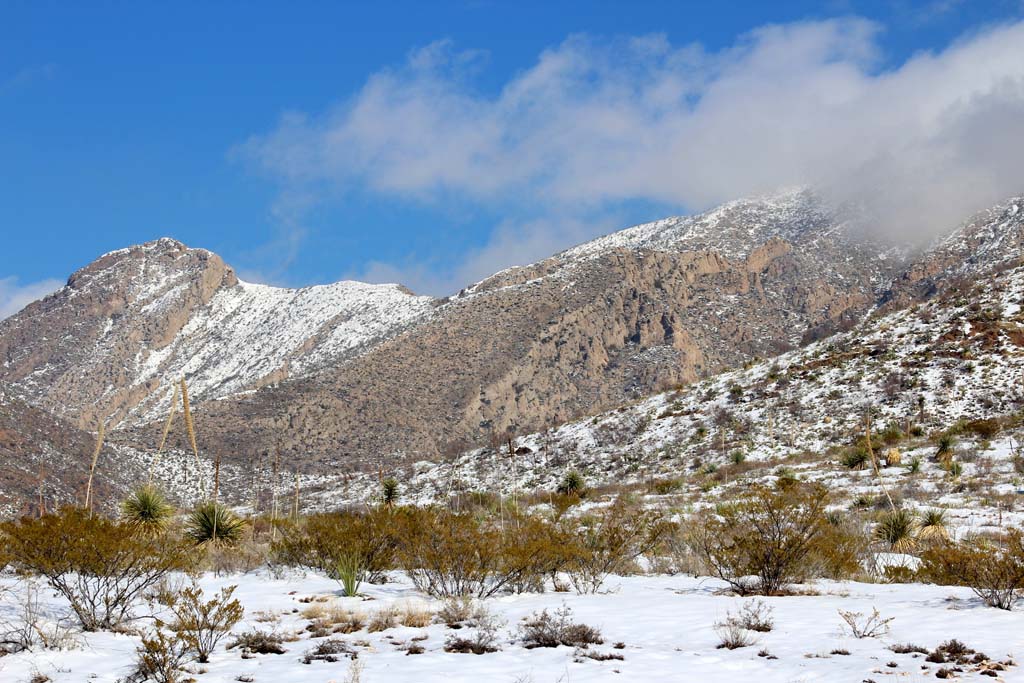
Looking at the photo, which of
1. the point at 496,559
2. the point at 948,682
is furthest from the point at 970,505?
the point at 948,682

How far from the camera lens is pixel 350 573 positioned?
11.8 meters

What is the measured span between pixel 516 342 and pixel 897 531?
242 feet

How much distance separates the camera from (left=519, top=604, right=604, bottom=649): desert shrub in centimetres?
844

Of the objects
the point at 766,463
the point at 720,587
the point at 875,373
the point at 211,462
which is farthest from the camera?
the point at 211,462

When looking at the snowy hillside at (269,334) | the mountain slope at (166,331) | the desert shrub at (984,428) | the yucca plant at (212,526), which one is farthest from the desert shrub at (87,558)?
the mountain slope at (166,331)

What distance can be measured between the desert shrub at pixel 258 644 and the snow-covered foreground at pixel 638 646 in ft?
0.38

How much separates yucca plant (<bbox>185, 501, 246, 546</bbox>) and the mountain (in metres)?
37.5

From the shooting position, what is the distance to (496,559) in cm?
1145

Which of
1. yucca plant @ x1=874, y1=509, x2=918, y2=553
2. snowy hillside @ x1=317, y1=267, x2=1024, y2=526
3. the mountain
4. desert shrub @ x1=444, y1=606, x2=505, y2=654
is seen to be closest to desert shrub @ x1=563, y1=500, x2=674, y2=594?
desert shrub @ x1=444, y1=606, x2=505, y2=654

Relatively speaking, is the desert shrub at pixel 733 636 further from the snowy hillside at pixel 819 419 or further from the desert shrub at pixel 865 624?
the snowy hillside at pixel 819 419

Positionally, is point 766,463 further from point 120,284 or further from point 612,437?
point 120,284

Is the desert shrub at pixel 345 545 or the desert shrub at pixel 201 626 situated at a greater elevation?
the desert shrub at pixel 345 545

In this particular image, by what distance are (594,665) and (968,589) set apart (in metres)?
6.38

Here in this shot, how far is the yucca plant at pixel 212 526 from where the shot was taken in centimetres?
1586
